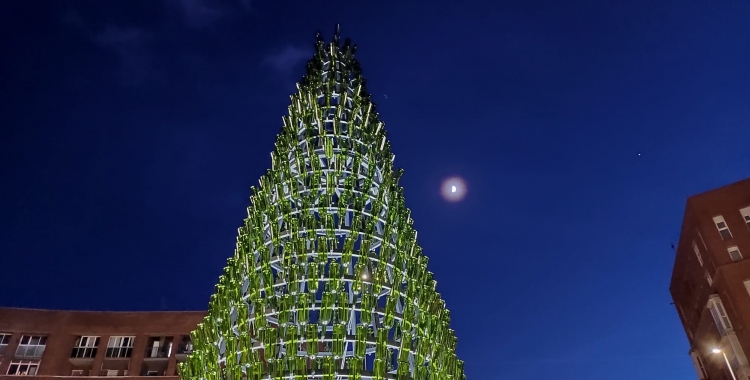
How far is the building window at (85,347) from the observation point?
5853cm

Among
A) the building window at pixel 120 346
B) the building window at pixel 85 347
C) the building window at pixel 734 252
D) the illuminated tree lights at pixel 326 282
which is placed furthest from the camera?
the building window at pixel 120 346

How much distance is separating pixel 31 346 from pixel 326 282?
50035 millimetres

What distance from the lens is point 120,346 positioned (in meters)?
59.2

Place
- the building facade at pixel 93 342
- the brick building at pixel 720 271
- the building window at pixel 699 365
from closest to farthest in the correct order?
1. the brick building at pixel 720 271
2. the building facade at pixel 93 342
3. the building window at pixel 699 365

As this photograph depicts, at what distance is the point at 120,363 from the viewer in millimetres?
58250

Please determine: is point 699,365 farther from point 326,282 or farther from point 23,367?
point 23,367

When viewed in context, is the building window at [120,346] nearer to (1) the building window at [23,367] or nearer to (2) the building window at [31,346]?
(2) the building window at [31,346]

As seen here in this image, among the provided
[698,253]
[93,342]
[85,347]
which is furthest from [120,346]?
[698,253]

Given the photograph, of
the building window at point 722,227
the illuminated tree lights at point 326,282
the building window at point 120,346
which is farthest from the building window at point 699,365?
the building window at point 120,346

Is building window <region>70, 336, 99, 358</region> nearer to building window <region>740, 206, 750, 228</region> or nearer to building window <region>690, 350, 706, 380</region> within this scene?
building window <region>740, 206, 750, 228</region>

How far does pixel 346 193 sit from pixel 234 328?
6.66m

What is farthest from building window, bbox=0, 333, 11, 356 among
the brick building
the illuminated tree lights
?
the brick building

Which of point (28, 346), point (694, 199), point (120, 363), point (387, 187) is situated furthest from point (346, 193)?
point (28, 346)

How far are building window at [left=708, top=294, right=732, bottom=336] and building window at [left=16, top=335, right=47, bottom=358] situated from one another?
61422 millimetres
